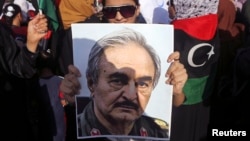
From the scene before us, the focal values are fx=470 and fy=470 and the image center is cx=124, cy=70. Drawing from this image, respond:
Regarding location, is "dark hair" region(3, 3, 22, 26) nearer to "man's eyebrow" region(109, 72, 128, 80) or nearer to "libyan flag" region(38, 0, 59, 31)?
"libyan flag" region(38, 0, 59, 31)

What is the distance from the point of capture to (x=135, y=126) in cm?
250

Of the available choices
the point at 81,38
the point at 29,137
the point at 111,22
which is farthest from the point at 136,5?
the point at 29,137

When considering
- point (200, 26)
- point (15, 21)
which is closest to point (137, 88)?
point (200, 26)

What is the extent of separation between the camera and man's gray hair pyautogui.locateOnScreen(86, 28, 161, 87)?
93.8 inches

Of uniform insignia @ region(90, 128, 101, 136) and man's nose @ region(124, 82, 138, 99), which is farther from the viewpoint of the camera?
uniform insignia @ region(90, 128, 101, 136)

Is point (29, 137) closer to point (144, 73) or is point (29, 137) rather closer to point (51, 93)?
point (51, 93)

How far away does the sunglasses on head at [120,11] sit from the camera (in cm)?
235

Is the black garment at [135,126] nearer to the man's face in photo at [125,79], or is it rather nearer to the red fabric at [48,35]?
the man's face in photo at [125,79]

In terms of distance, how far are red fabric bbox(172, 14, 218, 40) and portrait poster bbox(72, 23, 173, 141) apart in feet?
0.40

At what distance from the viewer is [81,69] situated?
2422 mm

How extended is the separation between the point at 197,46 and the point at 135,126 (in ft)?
1.75

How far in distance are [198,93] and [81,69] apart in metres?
0.65

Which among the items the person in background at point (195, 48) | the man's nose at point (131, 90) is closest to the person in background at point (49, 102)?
the man's nose at point (131, 90)

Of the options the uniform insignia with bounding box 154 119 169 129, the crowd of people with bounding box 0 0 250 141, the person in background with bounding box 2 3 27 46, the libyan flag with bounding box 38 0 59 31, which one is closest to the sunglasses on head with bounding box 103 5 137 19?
the crowd of people with bounding box 0 0 250 141
